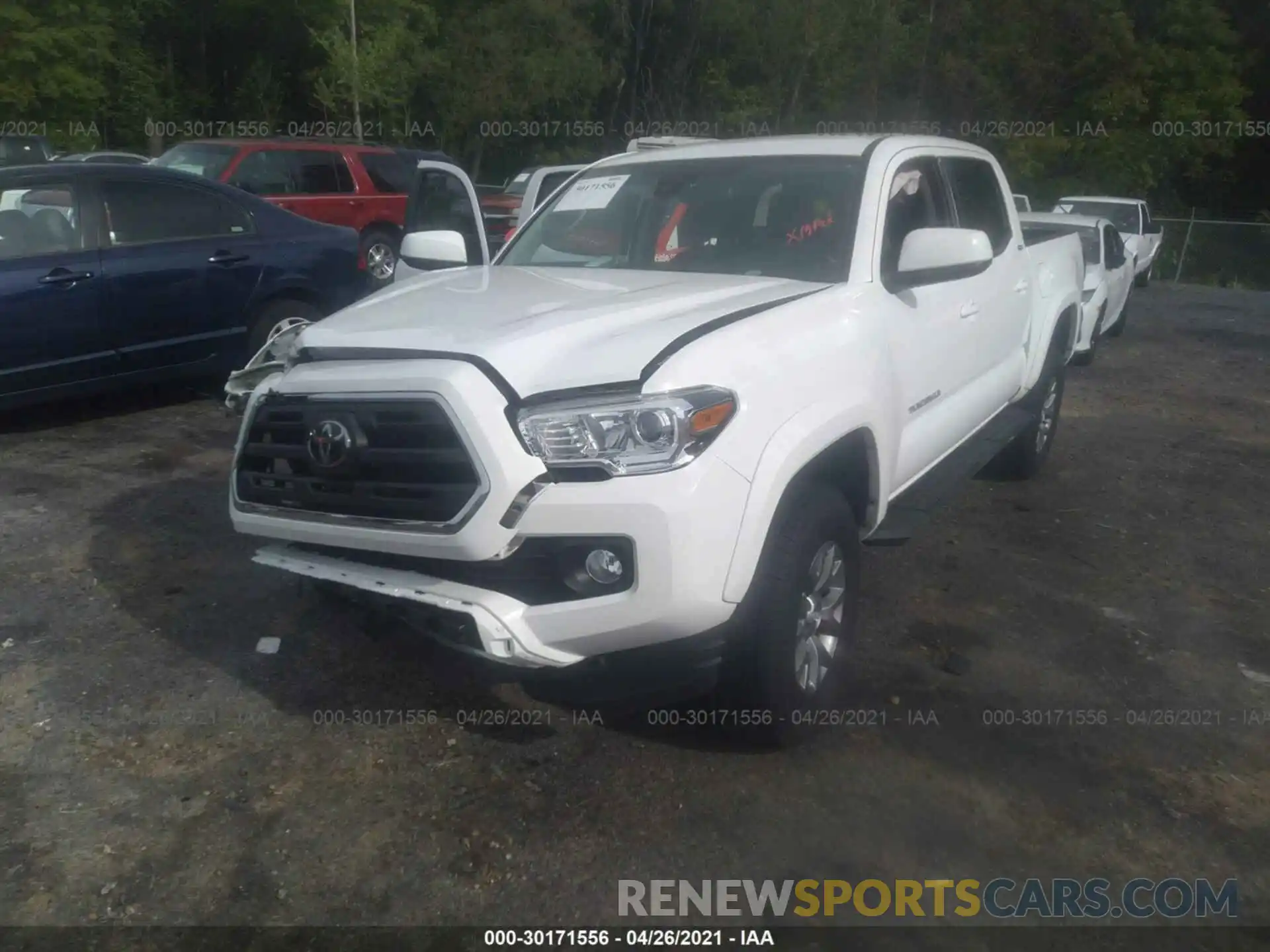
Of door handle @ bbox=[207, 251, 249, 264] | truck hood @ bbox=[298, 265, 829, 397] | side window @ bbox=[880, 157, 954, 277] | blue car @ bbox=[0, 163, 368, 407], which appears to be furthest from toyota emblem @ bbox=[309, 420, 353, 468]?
door handle @ bbox=[207, 251, 249, 264]

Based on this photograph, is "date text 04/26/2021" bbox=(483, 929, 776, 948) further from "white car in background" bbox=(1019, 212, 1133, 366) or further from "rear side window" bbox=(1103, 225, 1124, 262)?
"rear side window" bbox=(1103, 225, 1124, 262)

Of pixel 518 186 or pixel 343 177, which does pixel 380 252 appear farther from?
pixel 518 186

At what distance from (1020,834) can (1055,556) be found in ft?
8.35

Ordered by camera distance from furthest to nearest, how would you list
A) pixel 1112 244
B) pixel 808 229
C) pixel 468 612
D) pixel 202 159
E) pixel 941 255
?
pixel 202 159 < pixel 1112 244 < pixel 808 229 < pixel 941 255 < pixel 468 612

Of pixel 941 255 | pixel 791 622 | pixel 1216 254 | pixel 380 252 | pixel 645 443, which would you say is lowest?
pixel 1216 254

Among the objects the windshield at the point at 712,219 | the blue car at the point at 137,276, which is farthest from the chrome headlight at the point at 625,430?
the blue car at the point at 137,276

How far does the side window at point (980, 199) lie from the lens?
5203mm

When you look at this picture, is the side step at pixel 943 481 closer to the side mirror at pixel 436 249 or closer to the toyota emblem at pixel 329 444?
the toyota emblem at pixel 329 444

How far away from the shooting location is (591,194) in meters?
4.75

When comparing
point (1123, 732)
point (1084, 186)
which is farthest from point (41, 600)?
point (1084, 186)

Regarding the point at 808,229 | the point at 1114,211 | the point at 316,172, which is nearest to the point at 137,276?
the point at 808,229

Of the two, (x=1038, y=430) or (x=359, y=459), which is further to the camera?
(x=1038, y=430)

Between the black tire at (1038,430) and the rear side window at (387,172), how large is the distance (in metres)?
9.61

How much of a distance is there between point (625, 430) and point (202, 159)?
11.3 meters
